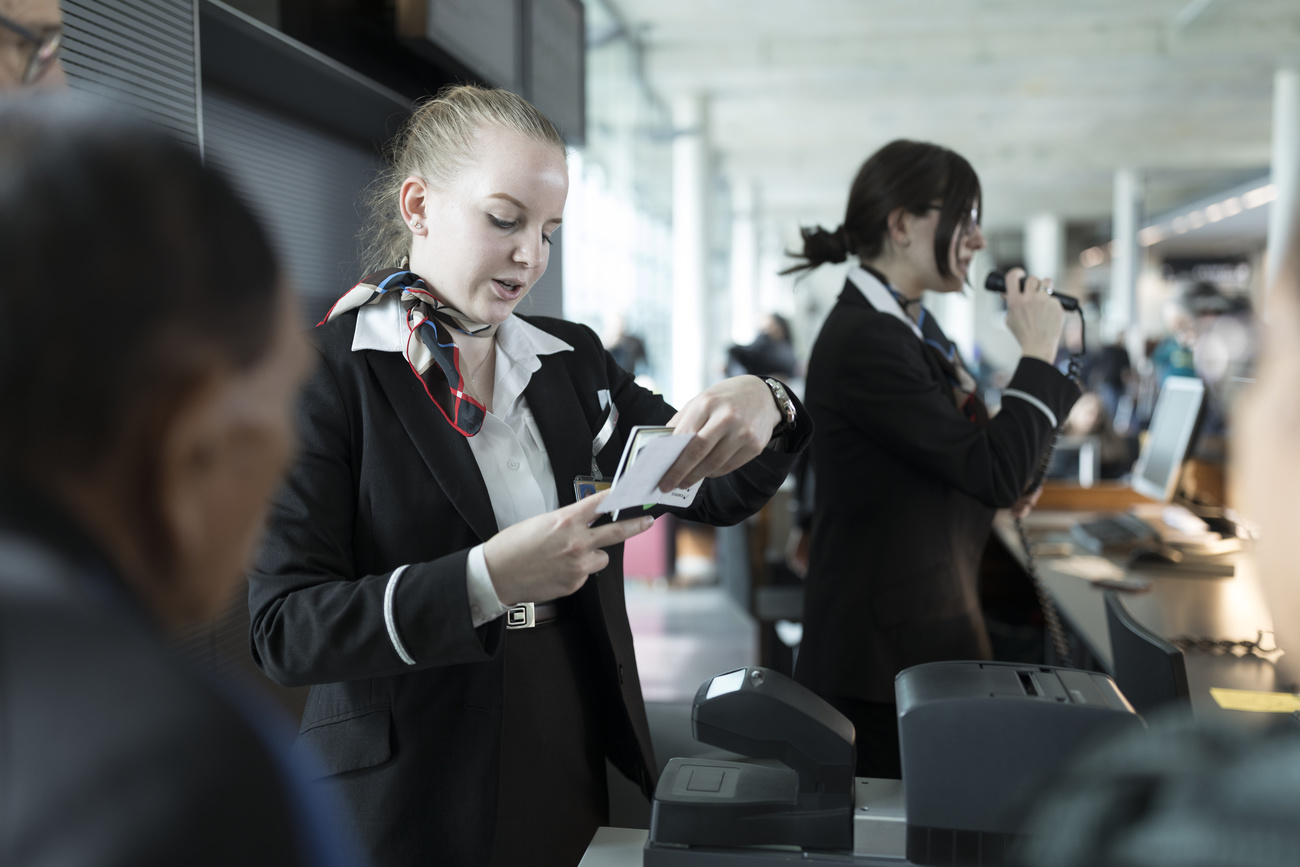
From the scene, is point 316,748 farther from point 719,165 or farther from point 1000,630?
point 719,165

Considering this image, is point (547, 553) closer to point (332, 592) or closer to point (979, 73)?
point (332, 592)

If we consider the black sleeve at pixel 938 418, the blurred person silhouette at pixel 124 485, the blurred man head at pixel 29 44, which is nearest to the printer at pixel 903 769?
the blurred person silhouette at pixel 124 485

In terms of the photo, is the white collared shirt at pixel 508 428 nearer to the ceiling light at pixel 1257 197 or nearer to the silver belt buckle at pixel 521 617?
the silver belt buckle at pixel 521 617

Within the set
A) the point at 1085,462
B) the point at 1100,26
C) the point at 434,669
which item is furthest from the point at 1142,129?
the point at 434,669

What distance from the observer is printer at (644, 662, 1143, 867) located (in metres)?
0.94

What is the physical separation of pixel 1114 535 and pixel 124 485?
10.8 ft

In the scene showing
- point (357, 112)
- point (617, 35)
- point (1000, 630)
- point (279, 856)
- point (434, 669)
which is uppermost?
point (617, 35)

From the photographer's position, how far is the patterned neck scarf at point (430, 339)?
129 centimetres

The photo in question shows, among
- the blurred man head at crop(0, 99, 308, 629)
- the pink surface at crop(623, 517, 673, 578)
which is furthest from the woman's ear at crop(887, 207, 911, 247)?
the pink surface at crop(623, 517, 673, 578)

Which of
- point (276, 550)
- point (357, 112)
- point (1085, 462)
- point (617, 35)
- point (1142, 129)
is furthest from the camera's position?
point (1142, 129)

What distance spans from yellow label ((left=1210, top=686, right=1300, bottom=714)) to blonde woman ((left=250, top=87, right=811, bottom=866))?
0.97 metres

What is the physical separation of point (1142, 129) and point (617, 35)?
8.28 m

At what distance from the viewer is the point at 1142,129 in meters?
12.7

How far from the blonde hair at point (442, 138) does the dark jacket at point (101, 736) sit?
101cm
